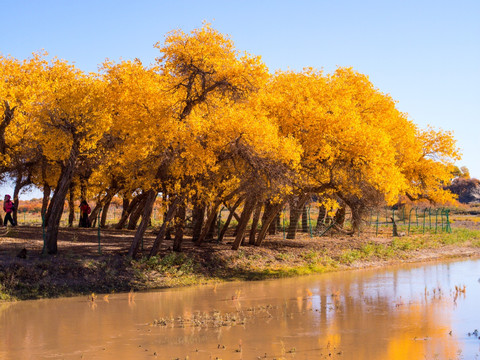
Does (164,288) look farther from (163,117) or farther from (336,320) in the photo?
(336,320)

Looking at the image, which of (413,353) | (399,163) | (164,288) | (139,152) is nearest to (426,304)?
(413,353)

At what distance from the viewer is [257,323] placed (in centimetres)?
1513

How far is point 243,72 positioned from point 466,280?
37.3 feet

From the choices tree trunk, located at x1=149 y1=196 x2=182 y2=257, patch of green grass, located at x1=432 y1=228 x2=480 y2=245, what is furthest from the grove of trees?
patch of green grass, located at x1=432 y1=228 x2=480 y2=245

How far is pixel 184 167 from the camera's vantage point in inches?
927

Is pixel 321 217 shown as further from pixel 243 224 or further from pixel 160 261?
pixel 160 261

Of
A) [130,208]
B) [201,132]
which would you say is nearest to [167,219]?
[201,132]

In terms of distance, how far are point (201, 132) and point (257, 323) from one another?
9.48 meters

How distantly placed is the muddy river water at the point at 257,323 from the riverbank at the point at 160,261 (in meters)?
1.43

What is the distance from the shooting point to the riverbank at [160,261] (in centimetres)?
2117

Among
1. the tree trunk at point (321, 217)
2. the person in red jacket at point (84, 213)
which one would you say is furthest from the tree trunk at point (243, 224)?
the person in red jacket at point (84, 213)

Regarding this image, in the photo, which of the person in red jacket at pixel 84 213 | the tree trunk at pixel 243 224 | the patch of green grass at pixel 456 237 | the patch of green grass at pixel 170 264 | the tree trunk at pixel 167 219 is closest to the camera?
the patch of green grass at pixel 170 264

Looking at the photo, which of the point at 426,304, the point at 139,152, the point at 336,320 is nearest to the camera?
the point at 336,320

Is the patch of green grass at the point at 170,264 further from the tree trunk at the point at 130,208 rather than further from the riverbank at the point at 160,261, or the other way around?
the tree trunk at the point at 130,208
